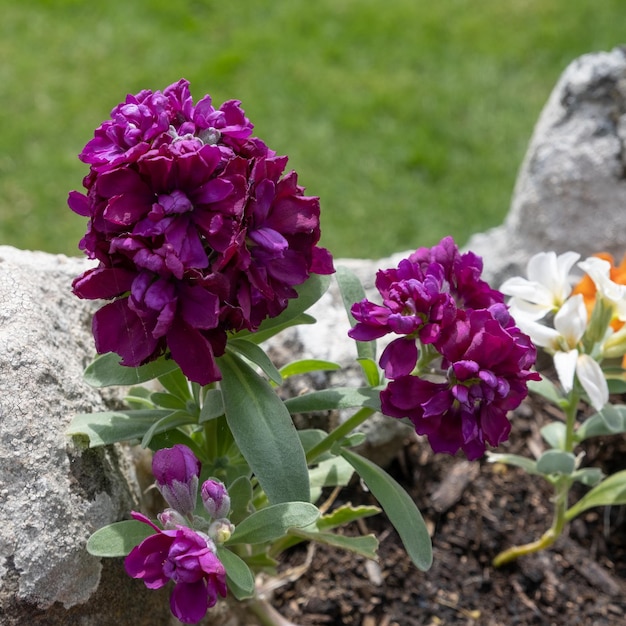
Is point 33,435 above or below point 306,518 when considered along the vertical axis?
above

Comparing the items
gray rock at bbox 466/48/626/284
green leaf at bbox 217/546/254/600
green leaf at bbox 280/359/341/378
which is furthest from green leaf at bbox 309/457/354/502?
gray rock at bbox 466/48/626/284

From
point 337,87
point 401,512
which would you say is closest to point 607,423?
point 401,512

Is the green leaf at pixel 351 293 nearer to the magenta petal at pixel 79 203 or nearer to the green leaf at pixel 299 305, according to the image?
the green leaf at pixel 299 305

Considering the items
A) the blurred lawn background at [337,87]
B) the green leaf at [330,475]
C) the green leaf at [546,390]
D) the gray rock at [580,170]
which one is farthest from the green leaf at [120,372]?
the blurred lawn background at [337,87]

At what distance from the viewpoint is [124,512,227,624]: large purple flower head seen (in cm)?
143

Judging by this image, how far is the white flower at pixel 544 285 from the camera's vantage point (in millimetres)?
2062

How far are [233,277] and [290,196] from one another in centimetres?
18

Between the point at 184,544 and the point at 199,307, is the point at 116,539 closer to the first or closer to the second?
the point at 184,544

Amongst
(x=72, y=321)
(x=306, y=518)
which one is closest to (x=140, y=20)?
(x=72, y=321)

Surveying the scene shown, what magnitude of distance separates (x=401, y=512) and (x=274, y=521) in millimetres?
326

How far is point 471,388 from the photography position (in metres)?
1.57

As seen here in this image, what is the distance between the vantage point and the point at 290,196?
1.54m

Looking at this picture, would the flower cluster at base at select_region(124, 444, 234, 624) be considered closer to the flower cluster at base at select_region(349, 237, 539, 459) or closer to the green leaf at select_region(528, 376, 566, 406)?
the flower cluster at base at select_region(349, 237, 539, 459)

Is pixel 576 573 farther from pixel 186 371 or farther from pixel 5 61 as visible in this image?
pixel 5 61
